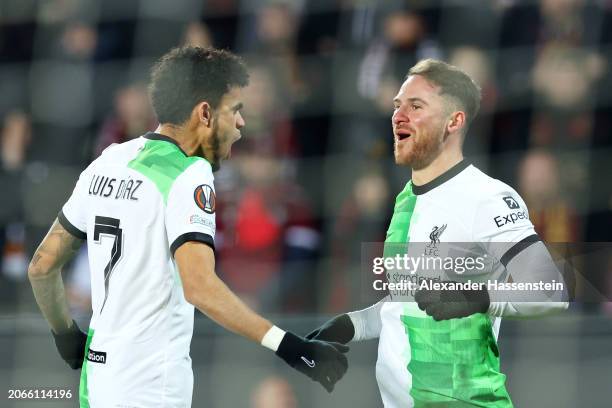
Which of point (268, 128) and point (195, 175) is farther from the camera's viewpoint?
point (268, 128)

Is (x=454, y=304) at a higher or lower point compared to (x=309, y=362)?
higher

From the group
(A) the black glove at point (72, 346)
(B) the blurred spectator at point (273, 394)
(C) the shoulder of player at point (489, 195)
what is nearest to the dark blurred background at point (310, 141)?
(B) the blurred spectator at point (273, 394)

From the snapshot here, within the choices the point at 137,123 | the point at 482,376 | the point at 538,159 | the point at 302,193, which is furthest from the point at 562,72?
the point at 482,376

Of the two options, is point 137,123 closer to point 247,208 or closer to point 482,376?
point 247,208

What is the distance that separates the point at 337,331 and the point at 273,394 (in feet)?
3.78

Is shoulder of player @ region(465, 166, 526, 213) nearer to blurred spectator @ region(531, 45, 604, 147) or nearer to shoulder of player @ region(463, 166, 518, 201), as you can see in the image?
shoulder of player @ region(463, 166, 518, 201)

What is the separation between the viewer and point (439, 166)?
10.7 feet

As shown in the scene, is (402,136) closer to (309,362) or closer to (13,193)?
(309,362)

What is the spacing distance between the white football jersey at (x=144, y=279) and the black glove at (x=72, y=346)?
0.99 ft

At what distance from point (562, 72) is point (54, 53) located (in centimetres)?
225

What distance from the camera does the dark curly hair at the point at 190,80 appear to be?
3035 mm

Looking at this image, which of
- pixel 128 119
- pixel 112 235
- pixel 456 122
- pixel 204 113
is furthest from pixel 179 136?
pixel 128 119

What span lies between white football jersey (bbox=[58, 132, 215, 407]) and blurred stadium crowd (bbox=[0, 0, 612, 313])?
5.34 feet

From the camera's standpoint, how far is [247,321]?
2836 mm
